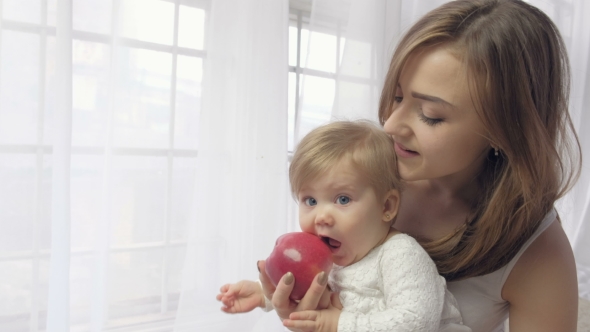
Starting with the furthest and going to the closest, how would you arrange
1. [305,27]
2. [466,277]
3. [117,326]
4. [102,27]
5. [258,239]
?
[305,27], [258,239], [117,326], [102,27], [466,277]

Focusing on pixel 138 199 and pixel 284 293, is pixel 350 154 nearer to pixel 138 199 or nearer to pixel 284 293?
pixel 284 293

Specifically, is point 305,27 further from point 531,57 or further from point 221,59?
point 531,57

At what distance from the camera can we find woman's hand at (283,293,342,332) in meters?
0.89

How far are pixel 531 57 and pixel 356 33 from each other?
43.4 inches

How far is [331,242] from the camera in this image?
1000mm

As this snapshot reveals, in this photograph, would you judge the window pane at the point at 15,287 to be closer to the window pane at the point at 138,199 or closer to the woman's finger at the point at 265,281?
the window pane at the point at 138,199

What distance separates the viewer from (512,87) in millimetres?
977

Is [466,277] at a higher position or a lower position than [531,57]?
lower

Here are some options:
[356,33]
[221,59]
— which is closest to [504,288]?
[221,59]

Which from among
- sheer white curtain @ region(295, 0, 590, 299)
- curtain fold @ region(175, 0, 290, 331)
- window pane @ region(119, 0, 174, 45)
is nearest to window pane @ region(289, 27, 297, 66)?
sheer white curtain @ region(295, 0, 590, 299)

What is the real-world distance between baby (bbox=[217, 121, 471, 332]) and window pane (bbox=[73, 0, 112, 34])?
2.54 ft

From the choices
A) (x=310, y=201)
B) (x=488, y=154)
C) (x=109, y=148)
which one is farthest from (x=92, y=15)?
(x=488, y=154)

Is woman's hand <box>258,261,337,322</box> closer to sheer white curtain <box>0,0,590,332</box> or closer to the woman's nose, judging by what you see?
the woman's nose

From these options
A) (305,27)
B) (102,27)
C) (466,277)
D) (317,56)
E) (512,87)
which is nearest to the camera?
(512,87)
